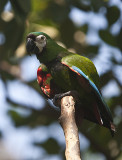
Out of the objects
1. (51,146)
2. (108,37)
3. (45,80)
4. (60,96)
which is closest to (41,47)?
(45,80)

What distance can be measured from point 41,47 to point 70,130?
1.13 meters

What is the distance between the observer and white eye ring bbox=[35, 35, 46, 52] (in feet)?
9.72

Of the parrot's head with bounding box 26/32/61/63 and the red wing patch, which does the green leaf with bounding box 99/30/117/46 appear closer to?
the parrot's head with bounding box 26/32/61/63

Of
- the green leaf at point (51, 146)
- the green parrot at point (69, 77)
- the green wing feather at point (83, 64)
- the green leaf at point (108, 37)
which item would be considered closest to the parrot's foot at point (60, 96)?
the green parrot at point (69, 77)

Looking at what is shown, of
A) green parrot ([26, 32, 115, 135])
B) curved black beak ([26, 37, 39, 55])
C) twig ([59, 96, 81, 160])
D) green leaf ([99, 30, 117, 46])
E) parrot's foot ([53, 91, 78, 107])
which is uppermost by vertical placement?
green leaf ([99, 30, 117, 46])

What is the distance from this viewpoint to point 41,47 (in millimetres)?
3000

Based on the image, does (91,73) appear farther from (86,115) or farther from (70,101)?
(70,101)

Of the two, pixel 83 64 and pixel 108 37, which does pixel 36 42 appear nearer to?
pixel 83 64

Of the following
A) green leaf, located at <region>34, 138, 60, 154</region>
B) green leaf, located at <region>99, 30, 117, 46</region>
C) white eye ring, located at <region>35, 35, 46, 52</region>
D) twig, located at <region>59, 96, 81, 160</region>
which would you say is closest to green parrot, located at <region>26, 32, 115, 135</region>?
white eye ring, located at <region>35, 35, 46, 52</region>

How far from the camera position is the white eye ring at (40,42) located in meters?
2.96

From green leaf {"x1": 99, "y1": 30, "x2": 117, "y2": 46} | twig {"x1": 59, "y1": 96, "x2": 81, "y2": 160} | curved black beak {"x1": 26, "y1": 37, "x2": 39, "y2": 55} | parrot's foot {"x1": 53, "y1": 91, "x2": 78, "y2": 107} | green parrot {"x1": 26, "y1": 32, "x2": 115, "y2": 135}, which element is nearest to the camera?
twig {"x1": 59, "y1": 96, "x2": 81, "y2": 160}

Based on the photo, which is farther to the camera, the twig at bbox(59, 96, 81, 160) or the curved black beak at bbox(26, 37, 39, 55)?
the curved black beak at bbox(26, 37, 39, 55)

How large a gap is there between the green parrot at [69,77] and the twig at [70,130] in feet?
1.26

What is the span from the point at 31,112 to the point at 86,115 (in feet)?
4.78
